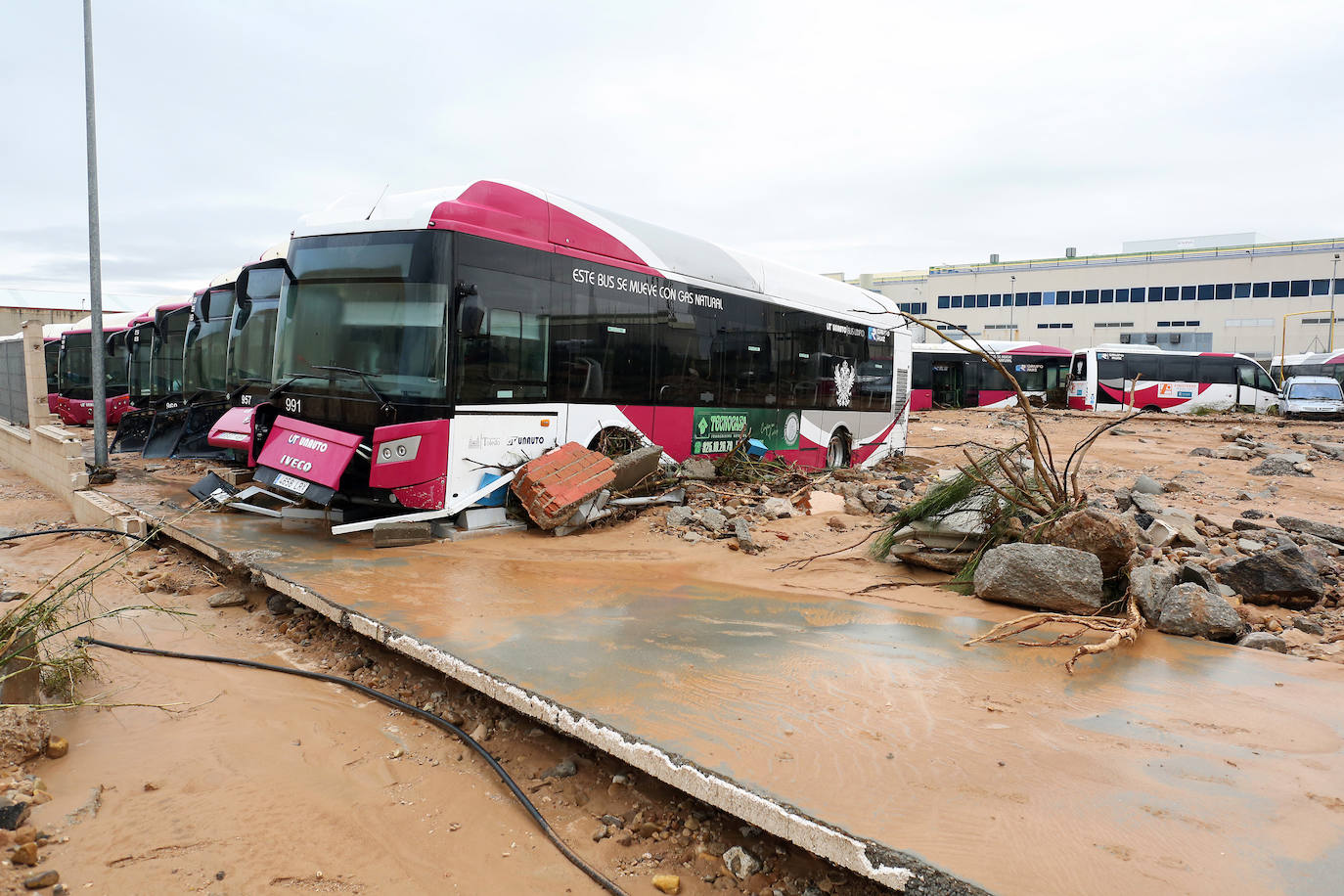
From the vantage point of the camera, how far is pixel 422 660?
4.58 meters

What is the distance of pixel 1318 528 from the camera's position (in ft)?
26.0

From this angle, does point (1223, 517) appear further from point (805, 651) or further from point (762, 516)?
point (805, 651)

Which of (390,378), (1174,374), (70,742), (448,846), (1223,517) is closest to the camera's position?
(448,846)

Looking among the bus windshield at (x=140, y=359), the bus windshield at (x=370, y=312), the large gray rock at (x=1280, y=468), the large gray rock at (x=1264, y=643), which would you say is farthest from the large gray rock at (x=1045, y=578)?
the bus windshield at (x=140, y=359)

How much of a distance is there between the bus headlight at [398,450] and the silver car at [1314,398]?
32.5 m

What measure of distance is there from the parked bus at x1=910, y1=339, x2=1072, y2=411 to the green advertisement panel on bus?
24.5 meters

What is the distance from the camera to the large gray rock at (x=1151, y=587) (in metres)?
5.42

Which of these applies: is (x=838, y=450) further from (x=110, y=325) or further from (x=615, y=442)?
(x=110, y=325)

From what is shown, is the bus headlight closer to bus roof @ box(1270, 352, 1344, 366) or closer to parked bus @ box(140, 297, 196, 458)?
parked bus @ box(140, 297, 196, 458)

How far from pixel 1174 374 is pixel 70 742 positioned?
36.9 meters

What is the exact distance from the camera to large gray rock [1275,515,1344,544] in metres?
7.67

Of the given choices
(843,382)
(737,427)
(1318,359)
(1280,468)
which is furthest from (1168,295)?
(737,427)

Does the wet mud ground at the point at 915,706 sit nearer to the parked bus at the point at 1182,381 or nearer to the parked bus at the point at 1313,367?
the parked bus at the point at 1182,381

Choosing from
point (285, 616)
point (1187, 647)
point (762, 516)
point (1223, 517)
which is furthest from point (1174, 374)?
point (285, 616)
